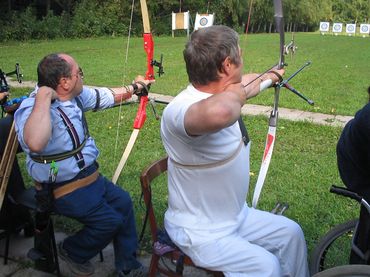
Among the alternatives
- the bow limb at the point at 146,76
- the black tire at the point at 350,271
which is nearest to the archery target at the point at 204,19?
the bow limb at the point at 146,76

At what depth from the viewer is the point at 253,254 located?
6.15ft

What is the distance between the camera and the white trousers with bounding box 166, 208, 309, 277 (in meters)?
1.86

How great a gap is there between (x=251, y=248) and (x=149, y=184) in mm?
536

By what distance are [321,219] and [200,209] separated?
172 centimetres

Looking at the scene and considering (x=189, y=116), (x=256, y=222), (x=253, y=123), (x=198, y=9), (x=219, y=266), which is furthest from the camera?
(x=253, y=123)

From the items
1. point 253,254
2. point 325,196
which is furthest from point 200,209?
point 325,196

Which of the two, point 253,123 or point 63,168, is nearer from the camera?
point 63,168

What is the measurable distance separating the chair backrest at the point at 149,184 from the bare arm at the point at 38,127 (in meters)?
0.47

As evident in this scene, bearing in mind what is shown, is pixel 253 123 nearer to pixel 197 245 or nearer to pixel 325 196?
pixel 325 196

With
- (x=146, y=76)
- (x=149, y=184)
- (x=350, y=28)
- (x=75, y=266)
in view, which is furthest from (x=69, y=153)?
(x=350, y=28)

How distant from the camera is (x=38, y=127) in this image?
2.15 m

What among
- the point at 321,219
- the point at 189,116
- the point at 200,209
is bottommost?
the point at 321,219

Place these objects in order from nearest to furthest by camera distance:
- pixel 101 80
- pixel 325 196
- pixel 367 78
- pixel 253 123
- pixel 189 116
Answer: pixel 189 116 < pixel 325 196 < pixel 253 123 < pixel 101 80 < pixel 367 78

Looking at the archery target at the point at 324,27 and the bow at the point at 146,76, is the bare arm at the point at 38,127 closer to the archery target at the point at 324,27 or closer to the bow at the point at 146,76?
the bow at the point at 146,76
